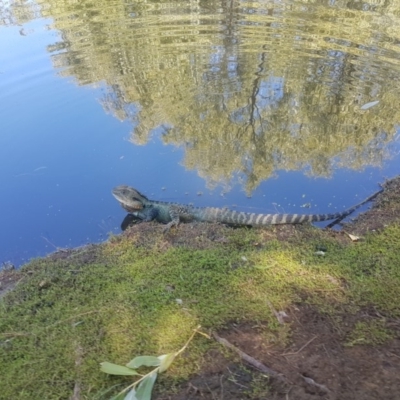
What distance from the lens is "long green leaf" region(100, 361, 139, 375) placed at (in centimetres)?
284

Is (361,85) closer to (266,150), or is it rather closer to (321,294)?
(266,150)

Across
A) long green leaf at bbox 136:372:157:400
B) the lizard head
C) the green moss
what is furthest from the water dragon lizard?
long green leaf at bbox 136:372:157:400

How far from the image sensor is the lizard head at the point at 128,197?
6.01 m

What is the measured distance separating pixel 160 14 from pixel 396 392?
11158mm

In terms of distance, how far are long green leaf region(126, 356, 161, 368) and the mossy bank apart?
11 cm

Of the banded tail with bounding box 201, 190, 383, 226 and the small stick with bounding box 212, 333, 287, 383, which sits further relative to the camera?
the banded tail with bounding box 201, 190, 383, 226

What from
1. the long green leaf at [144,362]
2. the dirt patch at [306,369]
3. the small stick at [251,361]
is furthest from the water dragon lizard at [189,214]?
the long green leaf at [144,362]

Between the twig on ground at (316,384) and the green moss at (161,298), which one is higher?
the twig on ground at (316,384)

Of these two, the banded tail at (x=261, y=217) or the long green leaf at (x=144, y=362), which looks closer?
the long green leaf at (x=144, y=362)

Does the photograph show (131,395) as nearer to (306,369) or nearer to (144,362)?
(144,362)

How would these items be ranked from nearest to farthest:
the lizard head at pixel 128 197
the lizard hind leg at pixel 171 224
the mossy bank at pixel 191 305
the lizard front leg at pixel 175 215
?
the mossy bank at pixel 191 305, the lizard hind leg at pixel 171 224, the lizard front leg at pixel 175 215, the lizard head at pixel 128 197

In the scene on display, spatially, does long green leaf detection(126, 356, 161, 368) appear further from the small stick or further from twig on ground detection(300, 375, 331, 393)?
twig on ground detection(300, 375, 331, 393)

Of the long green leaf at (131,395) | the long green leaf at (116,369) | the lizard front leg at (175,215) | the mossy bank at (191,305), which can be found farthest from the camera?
the lizard front leg at (175,215)

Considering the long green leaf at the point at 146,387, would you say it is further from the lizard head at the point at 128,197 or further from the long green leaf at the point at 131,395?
the lizard head at the point at 128,197
